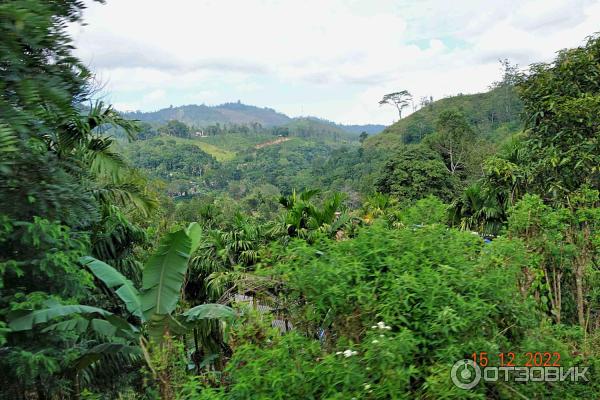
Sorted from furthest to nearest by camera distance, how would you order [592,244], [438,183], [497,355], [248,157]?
[248,157]
[438,183]
[592,244]
[497,355]

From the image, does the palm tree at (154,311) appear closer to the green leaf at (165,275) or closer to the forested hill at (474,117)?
the green leaf at (165,275)

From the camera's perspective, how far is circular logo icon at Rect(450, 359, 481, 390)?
2586 millimetres

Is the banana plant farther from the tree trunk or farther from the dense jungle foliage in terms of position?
the tree trunk

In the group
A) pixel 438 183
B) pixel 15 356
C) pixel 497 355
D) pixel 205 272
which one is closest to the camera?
pixel 497 355

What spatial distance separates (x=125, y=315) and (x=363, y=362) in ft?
16.9

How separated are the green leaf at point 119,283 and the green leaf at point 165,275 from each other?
0.18 metres

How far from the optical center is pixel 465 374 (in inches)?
104

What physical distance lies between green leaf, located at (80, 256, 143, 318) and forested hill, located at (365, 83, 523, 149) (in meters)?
52.4

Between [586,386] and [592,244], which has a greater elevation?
[592,244]

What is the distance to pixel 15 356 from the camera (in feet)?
14.0

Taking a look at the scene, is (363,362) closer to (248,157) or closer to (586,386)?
(586,386)

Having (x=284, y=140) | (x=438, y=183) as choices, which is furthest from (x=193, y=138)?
(x=438, y=183)

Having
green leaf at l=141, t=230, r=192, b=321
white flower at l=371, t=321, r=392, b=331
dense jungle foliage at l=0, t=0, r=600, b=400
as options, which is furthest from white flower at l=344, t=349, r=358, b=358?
green leaf at l=141, t=230, r=192, b=321

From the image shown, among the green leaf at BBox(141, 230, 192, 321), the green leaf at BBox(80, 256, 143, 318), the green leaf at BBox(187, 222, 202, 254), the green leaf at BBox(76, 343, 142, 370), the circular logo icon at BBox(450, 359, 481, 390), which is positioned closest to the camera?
the circular logo icon at BBox(450, 359, 481, 390)
